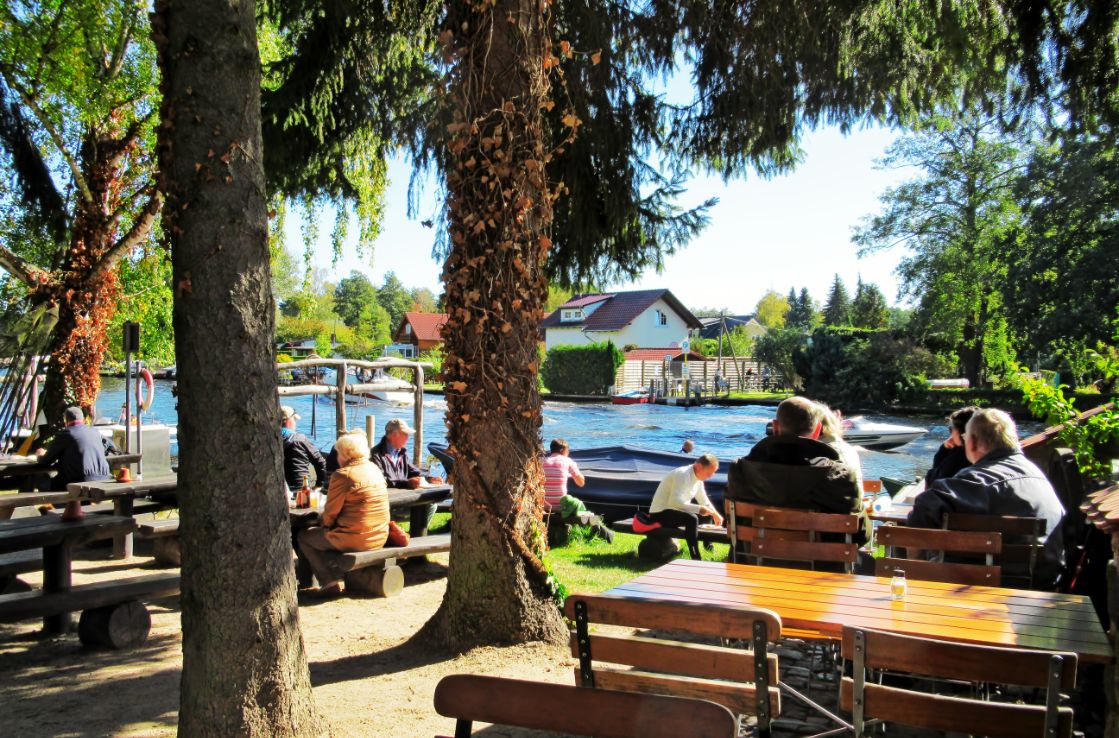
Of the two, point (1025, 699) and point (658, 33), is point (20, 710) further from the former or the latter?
point (658, 33)

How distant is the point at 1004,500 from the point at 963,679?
257 cm

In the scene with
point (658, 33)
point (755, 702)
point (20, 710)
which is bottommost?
point (20, 710)

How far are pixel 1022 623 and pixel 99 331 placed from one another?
15.7 meters

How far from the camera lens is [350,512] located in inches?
274

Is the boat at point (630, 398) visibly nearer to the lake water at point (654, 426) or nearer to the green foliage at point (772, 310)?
the lake water at point (654, 426)

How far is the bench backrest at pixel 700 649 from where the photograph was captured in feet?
9.40

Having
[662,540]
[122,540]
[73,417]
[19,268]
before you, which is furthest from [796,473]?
[19,268]

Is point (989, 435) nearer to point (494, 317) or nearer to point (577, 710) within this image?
point (494, 317)

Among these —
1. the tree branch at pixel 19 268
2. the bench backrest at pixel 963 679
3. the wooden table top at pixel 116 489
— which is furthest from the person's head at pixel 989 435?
the tree branch at pixel 19 268

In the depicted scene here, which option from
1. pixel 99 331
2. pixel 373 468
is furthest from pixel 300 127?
pixel 99 331

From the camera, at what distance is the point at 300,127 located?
23.7 feet

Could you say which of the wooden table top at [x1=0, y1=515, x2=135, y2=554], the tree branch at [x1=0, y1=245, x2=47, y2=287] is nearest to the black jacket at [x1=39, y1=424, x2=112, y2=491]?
the wooden table top at [x1=0, y1=515, x2=135, y2=554]

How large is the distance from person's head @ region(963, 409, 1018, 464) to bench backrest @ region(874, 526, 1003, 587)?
793mm

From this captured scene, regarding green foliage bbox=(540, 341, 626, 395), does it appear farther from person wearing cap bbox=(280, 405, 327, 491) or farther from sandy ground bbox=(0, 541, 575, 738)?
sandy ground bbox=(0, 541, 575, 738)
